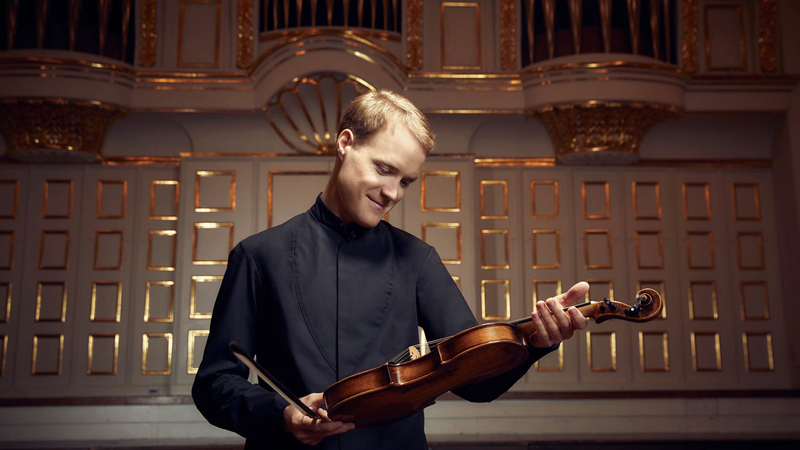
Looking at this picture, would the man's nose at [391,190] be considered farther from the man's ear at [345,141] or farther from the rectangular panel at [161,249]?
the rectangular panel at [161,249]

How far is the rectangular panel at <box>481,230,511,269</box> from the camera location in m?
6.39

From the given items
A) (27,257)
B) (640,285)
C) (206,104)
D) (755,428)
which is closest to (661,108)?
(640,285)

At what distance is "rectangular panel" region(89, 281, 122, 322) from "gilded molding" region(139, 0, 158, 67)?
206 cm

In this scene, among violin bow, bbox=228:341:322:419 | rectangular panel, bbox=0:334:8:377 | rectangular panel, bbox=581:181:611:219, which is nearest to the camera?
violin bow, bbox=228:341:322:419

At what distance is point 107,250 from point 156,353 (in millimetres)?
1069

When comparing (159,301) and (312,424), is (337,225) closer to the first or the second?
(312,424)

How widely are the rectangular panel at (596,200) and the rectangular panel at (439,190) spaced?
125cm

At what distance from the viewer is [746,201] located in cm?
652

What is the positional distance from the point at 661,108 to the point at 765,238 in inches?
69.4

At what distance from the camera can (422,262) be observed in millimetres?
1682

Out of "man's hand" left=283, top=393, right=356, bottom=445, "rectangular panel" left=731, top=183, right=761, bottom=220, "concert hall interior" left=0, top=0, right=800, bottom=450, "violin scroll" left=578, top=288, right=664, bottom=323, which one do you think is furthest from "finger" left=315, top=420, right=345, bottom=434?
"rectangular panel" left=731, top=183, right=761, bottom=220

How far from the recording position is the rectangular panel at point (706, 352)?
6.24m

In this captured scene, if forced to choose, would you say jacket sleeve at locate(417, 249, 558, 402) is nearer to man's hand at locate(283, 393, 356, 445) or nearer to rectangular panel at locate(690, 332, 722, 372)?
man's hand at locate(283, 393, 356, 445)

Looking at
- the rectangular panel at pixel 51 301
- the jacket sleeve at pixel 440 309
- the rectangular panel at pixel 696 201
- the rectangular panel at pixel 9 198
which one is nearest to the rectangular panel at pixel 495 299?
the rectangular panel at pixel 696 201
